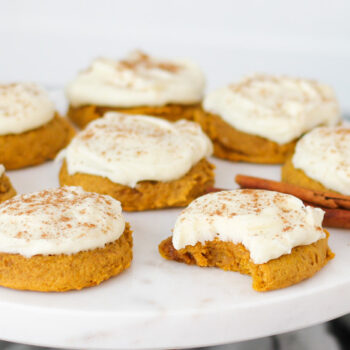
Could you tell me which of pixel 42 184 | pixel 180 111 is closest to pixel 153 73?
pixel 180 111

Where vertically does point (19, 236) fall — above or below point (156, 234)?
above

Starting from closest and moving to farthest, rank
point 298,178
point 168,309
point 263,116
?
point 168,309
point 298,178
point 263,116

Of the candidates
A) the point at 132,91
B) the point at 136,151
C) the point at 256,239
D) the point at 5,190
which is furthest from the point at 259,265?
the point at 132,91

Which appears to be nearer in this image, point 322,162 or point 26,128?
point 322,162

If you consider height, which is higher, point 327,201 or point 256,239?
point 256,239

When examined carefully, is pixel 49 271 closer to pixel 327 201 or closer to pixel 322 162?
pixel 327 201

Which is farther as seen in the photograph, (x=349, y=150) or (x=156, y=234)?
(x=349, y=150)

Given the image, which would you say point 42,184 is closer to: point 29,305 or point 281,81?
point 29,305

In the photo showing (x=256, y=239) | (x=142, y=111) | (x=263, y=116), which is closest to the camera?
(x=256, y=239)
